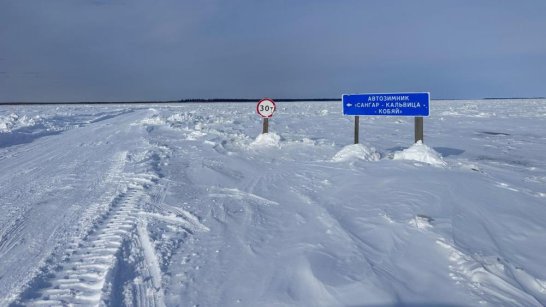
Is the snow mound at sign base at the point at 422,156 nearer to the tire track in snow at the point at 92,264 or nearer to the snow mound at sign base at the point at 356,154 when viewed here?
the snow mound at sign base at the point at 356,154

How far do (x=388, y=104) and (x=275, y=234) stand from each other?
675 cm

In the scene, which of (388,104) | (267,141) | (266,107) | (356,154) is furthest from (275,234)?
(266,107)

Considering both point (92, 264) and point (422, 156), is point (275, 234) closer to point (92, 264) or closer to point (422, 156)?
point (92, 264)

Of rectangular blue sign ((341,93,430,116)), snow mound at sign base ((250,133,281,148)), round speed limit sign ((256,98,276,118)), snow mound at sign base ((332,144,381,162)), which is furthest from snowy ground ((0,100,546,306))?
round speed limit sign ((256,98,276,118))

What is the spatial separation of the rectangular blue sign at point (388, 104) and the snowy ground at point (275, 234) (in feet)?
4.58

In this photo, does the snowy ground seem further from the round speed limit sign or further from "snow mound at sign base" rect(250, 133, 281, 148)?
the round speed limit sign

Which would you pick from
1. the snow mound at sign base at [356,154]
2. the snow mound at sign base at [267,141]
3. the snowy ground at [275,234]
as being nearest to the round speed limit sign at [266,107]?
the snow mound at sign base at [267,141]

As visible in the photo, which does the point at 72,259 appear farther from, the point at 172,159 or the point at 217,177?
the point at 172,159

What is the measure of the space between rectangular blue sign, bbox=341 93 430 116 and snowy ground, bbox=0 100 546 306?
140 centimetres

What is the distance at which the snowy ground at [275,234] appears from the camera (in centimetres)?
321

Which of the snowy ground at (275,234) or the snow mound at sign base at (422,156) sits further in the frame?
the snow mound at sign base at (422,156)

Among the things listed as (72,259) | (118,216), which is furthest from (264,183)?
(72,259)

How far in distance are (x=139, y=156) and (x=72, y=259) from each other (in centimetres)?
630

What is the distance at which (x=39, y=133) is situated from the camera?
1742cm
